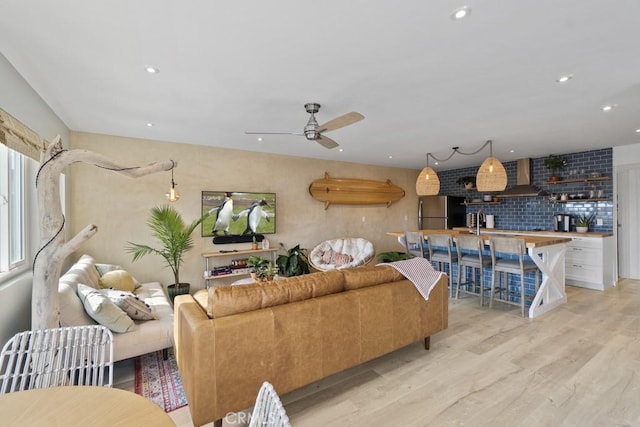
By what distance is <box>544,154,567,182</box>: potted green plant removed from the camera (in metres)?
5.48

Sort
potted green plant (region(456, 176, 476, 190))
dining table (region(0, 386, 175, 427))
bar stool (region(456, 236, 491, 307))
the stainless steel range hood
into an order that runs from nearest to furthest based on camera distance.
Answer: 1. dining table (region(0, 386, 175, 427))
2. bar stool (region(456, 236, 491, 307))
3. the stainless steel range hood
4. potted green plant (region(456, 176, 476, 190))

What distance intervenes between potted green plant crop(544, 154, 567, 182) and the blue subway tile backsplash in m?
0.08

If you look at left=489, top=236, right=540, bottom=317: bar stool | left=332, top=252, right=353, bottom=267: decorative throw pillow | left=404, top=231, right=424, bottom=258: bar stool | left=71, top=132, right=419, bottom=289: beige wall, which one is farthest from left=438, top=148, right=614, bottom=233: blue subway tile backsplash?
left=332, top=252, right=353, bottom=267: decorative throw pillow

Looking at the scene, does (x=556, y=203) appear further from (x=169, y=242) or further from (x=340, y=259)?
(x=169, y=242)

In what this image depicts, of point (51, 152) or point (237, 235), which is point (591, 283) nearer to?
point (237, 235)

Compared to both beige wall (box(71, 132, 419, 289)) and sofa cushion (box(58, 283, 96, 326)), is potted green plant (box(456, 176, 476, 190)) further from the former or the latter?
sofa cushion (box(58, 283, 96, 326))

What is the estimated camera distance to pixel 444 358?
2.69m

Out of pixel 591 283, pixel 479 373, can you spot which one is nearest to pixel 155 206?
pixel 479 373

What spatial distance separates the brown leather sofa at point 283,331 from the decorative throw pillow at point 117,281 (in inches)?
64.1

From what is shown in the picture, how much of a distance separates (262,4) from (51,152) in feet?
4.85

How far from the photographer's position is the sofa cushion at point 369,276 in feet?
7.78

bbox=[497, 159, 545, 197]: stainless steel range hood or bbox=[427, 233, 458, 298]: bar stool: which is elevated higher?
bbox=[497, 159, 545, 197]: stainless steel range hood

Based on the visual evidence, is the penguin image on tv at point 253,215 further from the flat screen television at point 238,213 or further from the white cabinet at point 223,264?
the white cabinet at point 223,264

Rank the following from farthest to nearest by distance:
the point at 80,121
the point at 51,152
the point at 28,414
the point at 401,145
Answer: the point at 401,145 < the point at 80,121 < the point at 51,152 < the point at 28,414
